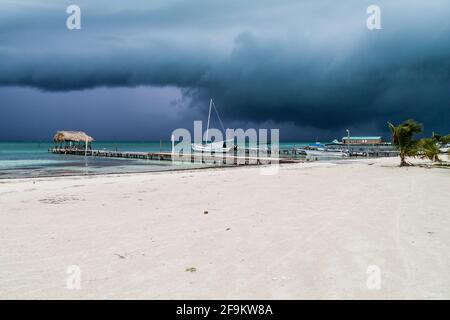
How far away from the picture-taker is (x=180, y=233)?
22.6 ft

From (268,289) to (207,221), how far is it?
3.82 meters

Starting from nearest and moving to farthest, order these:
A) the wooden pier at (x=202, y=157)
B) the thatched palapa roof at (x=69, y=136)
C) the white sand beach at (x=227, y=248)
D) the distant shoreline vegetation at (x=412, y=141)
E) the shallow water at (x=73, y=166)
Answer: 1. the white sand beach at (x=227, y=248)
2. the distant shoreline vegetation at (x=412, y=141)
3. the shallow water at (x=73, y=166)
4. the wooden pier at (x=202, y=157)
5. the thatched palapa roof at (x=69, y=136)

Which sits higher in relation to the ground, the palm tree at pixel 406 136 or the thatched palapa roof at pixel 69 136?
the thatched palapa roof at pixel 69 136

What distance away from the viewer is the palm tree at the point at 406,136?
25769mm

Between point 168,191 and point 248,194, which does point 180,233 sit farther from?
point 168,191

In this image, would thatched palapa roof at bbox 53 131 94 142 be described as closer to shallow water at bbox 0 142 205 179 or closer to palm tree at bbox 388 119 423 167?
shallow water at bbox 0 142 205 179

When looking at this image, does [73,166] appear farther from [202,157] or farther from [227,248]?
[227,248]

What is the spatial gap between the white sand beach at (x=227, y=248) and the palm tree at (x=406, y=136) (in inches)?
663

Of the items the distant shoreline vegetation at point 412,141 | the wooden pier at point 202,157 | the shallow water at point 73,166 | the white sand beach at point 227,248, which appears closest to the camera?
the white sand beach at point 227,248

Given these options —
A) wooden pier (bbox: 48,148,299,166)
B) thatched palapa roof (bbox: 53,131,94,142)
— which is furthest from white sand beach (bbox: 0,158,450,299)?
thatched palapa roof (bbox: 53,131,94,142)

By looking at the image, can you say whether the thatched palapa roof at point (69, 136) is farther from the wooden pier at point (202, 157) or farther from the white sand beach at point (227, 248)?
the white sand beach at point (227, 248)

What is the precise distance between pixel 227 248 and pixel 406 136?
2439cm

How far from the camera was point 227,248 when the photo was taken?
5.89m

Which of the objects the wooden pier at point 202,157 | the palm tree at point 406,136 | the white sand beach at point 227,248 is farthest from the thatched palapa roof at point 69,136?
the white sand beach at point 227,248
